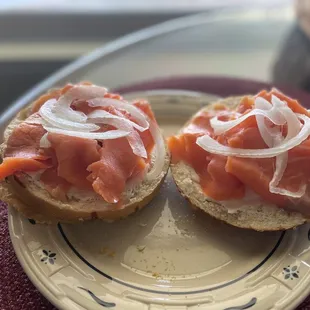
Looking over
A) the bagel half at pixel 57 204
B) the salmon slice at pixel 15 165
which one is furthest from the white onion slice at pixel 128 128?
the salmon slice at pixel 15 165

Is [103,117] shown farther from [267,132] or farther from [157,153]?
[267,132]

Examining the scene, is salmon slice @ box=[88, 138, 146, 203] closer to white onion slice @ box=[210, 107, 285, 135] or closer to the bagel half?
the bagel half

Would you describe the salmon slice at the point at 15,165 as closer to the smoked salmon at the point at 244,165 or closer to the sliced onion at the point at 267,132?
the smoked salmon at the point at 244,165

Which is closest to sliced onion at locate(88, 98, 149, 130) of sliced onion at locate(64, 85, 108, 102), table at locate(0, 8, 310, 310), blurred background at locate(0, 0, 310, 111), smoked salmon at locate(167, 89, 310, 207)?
sliced onion at locate(64, 85, 108, 102)

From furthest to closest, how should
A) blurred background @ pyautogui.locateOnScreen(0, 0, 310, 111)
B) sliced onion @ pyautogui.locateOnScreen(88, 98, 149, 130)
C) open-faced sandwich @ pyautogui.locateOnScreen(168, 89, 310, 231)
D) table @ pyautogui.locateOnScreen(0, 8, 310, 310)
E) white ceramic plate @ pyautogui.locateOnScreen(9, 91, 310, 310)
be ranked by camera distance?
blurred background @ pyautogui.locateOnScreen(0, 0, 310, 111), table @ pyautogui.locateOnScreen(0, 8, 310, 310), sliced onion @ pyautogui.locateOnScreen(88, 98, 149, 130), open-faced sandwich @ pyautogui.locateOnScreen(168, 89, 310, 231), white ceramic plate @ pyautogui.locateOnScreen(9, 91, 310, 310)

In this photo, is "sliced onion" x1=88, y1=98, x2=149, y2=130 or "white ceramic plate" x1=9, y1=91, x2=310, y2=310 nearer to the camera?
"white ceramic plate" x1=9, y1=91, x2=310, y2=310

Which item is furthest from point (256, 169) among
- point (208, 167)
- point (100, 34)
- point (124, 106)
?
point (100, 34)
